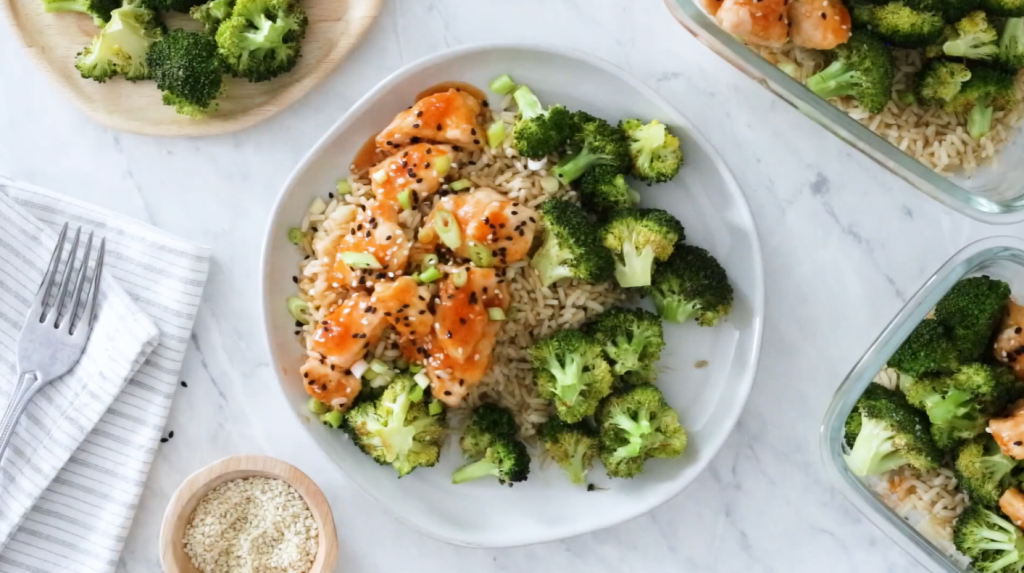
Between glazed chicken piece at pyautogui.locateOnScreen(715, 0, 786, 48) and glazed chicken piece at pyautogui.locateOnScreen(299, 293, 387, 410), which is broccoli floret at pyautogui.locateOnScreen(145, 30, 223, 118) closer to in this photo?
glazed chicken piece at pyautogui.locateOnScreen(299, 293, 387, 410)

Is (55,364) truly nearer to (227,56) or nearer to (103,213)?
(103,213)

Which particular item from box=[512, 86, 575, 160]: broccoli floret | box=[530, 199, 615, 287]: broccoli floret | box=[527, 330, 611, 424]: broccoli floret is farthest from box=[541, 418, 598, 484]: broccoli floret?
box=[512, 86, 575, 160]: broccoli floret

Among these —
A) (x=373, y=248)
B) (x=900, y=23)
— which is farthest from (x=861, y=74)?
(x=373, y=248)

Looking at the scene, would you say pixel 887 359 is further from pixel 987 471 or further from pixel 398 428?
pixel 398 428

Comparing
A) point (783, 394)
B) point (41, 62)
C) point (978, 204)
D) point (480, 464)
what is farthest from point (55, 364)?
point (978, 204)

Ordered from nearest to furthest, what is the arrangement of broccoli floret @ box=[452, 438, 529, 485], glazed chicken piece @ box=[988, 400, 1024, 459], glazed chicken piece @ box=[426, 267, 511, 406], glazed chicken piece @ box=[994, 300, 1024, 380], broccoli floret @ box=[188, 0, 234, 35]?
1. glazed chicken piece @ box=[988, 400, 1024, 459]
2. glazed chicken piece @ box=[994, 300, 1024, 380]
3. glazed chicken piece @ box=[426, 267, 511, 406]
4. broccoli floret @ box=[452, 438, 529, 485]
5. broccoli floret @ box=[188, 0, 234, 35]

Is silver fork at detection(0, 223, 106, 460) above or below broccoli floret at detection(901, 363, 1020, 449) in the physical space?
below
